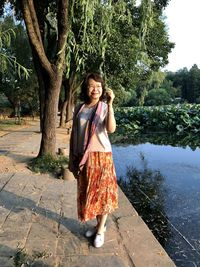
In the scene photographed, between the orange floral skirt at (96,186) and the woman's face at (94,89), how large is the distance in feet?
1.99

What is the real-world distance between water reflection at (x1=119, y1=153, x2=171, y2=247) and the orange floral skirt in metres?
1.39

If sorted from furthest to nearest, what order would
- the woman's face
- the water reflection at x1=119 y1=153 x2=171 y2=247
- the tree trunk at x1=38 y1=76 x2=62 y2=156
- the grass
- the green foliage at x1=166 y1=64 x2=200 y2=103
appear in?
1. the green foliage at x1=166 y1=64 x2=200 y2=103
2. the tree trunk at x1=38 y1=76 x2=62 y2=156
3. the grass
4. the water reflection at x1=119 y1=153 x2=171 y2=247
5. the woman's face

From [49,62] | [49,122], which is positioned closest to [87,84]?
[49,62]

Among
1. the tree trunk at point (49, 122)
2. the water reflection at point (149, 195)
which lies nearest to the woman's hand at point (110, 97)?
the water reflection at point (149, 195)

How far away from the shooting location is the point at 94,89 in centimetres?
412

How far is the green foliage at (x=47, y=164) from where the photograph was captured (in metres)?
7.95

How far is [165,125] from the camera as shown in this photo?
22.0 meters

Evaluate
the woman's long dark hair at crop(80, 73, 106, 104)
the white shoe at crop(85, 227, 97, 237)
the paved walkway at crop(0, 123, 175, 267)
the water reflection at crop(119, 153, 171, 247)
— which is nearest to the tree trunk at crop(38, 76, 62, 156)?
the water reflection at crop(119, 153, 171, 247)

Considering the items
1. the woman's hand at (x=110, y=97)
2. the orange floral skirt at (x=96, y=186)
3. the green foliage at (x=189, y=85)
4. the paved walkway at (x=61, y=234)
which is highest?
the green foliage at (x=189, y=85)

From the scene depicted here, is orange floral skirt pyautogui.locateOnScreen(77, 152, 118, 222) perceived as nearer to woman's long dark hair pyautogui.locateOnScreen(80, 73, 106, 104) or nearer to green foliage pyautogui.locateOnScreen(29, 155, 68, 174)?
woman's long dark hair pyautogui.locateOnScreen(80, 73, 106, 104)

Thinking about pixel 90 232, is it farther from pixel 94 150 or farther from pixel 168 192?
pixel 168 192

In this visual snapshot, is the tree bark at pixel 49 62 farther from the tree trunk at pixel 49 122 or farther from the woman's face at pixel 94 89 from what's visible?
the woman's face at pixel 94 89

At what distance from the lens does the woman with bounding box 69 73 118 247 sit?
162 inches

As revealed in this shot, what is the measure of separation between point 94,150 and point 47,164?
4.19 m
